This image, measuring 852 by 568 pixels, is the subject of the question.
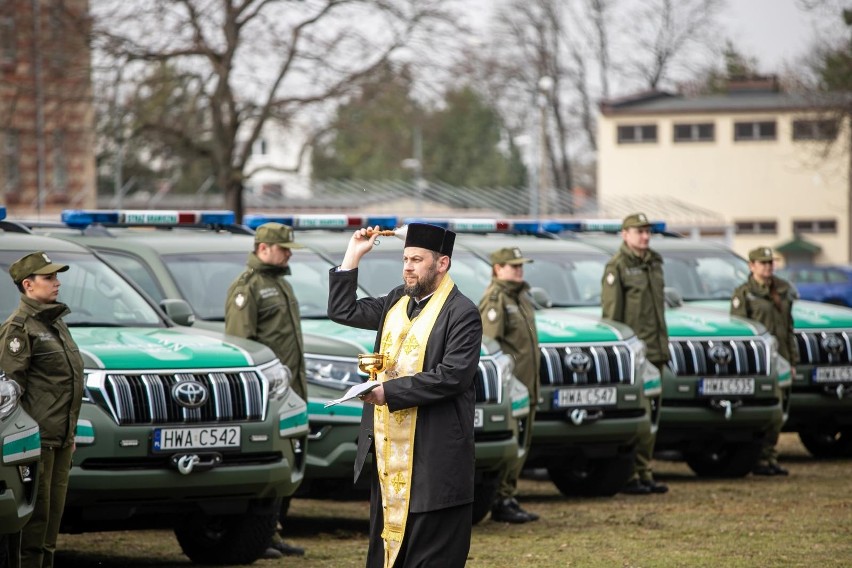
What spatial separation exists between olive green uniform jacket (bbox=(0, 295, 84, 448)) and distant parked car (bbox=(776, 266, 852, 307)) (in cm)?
3331

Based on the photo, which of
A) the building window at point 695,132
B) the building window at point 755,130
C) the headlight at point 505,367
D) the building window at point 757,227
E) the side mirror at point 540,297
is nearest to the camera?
the headlight at point 505,367

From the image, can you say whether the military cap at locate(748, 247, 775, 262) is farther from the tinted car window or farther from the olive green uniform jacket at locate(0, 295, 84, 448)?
the olive green uniform jacket at locate(0, 295, 84, 448)

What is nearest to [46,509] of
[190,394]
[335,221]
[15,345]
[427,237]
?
[15,345]

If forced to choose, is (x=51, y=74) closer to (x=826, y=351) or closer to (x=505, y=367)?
(x=826, y=351)

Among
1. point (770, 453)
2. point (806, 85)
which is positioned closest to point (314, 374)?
point (770, 453)

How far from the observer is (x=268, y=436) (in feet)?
28.7

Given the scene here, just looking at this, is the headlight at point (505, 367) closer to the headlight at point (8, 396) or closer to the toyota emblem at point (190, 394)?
the toyota emblem at point (190, 394)

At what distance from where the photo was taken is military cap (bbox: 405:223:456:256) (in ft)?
20.8

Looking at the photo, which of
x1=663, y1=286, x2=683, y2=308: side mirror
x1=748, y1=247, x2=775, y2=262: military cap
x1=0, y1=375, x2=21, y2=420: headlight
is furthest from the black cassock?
x1=748, y1=247, x2=775, y2=262: military cap

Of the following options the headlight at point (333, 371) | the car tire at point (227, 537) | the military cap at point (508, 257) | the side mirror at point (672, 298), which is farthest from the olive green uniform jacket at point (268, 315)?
the side mirror at point (672, 298)

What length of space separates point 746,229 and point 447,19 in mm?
33641

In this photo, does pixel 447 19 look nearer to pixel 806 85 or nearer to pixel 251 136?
pixel 251 136

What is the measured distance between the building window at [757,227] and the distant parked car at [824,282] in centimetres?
1742

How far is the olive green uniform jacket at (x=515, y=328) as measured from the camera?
11266 millimetres
